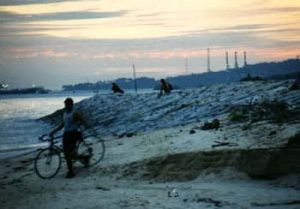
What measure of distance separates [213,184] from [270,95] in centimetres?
1381

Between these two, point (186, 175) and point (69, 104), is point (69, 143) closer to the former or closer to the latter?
point (69, 104)

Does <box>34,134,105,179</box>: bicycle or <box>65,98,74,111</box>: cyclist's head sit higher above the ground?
<box>65,98,74,111</box>: cyclist's head

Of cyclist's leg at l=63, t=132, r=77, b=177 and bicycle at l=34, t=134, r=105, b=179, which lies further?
bicycle at l=34, t=134, r=105, b=179

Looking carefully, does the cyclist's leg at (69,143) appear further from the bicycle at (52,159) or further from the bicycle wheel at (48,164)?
the bicycle wheel at (48,164)

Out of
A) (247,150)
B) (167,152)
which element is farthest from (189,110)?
(247,150)

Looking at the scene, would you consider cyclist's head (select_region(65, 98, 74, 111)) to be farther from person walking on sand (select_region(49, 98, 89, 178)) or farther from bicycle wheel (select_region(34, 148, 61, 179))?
bicycle wheel (select_region(34, 148, 61, 179))

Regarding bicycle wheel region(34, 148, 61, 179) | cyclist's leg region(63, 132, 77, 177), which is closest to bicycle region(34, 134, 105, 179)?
bicycle wheel region(34, 148, 61, 179)

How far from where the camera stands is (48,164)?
1504 cm

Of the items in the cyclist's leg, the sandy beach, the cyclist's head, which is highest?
the cyclist's head

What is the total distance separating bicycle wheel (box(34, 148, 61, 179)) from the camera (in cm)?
1478

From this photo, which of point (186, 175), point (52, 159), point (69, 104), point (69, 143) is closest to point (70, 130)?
point (69, 143)

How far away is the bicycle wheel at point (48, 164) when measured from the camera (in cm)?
1478

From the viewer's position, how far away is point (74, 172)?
14672mm

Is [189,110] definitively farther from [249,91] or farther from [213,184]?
[213,184]
